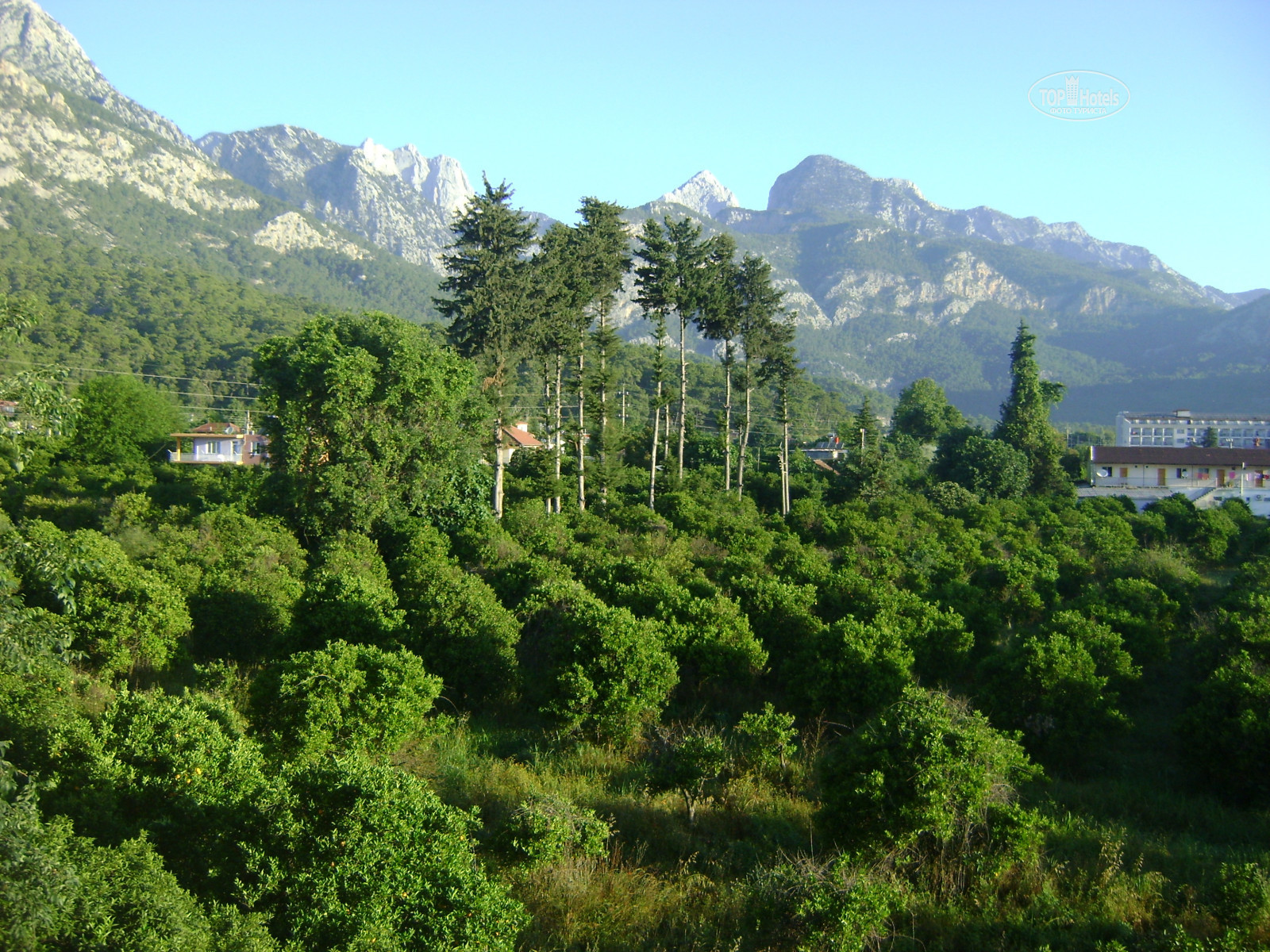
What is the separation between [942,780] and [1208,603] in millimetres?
17351

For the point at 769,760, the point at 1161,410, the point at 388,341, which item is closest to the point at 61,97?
the point at 388,341

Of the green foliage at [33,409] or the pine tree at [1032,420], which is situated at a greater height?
the pine tree at [1032,420]

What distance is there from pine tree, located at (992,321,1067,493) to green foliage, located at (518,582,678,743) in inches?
1598

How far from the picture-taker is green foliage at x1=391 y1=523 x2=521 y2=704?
1448cm

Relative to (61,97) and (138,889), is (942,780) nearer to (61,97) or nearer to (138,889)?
(138,889)

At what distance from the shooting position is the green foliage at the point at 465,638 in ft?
47.5

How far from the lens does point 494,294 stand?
29.3 meters

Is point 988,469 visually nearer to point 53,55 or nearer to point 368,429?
point 368,429

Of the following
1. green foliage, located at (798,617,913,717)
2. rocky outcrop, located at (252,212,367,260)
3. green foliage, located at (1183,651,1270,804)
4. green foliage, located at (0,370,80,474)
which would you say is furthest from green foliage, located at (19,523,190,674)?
rocky outcrop, located at (252,212,367,260)

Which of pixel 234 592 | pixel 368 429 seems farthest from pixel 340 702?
pixel 368 429

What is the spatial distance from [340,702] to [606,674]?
3.79 metres

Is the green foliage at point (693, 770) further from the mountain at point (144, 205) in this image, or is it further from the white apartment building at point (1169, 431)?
the mountain at point (144, 205)

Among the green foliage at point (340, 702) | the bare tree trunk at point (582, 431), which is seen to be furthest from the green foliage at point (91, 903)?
the bare tree trunk at point (582, 431)

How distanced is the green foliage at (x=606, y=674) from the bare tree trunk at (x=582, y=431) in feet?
63.0
